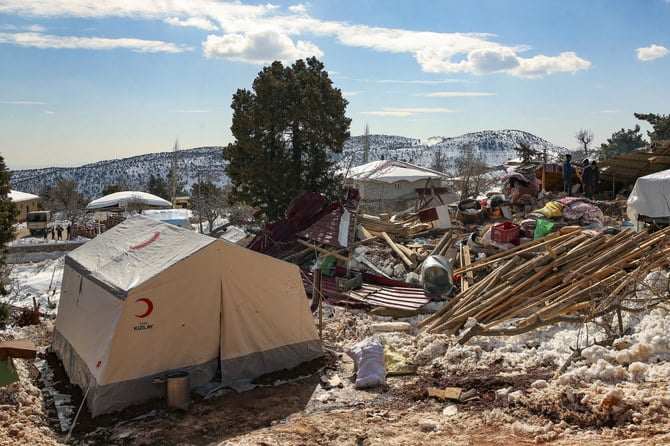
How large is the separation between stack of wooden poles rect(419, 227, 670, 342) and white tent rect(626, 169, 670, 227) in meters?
2.76

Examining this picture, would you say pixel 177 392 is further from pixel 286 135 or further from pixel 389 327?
pixel 286 135

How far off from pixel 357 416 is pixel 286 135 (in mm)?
13830

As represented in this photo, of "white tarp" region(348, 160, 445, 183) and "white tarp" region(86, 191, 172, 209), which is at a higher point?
"white tarp" region(348, 160, 445, 183)

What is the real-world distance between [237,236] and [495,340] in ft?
40.1

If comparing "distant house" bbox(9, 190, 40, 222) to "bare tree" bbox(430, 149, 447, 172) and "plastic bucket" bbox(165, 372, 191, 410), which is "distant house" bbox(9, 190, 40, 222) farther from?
"bare tree" bbox(430, 149, 447, 172)

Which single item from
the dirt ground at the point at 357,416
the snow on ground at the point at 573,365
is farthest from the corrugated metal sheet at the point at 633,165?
the dirt ground at the point at 357,416

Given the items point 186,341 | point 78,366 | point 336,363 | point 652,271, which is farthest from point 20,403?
point 652,271

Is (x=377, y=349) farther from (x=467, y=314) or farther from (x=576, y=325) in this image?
(x=576, y=325)

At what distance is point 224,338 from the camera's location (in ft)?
26.4

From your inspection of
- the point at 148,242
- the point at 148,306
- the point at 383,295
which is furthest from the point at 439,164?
the point at 148,306

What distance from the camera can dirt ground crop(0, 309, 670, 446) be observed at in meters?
5.61

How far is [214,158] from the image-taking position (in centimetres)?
11500

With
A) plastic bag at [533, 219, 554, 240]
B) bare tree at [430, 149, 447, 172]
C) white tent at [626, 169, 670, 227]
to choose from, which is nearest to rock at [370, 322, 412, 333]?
plastic bag at [533, 219, 554, 240]

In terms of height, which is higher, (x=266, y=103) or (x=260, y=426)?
(x=266, y=103)
